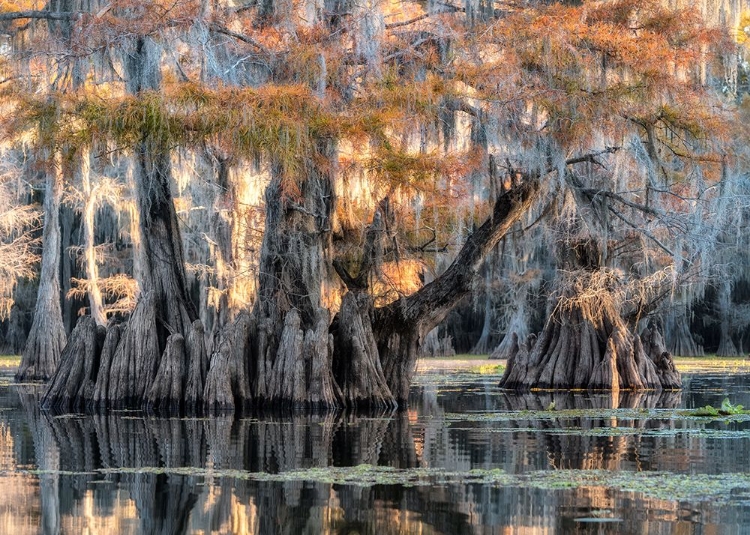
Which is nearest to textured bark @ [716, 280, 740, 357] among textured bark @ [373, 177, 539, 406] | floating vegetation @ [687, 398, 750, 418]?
textured bark @ [373, 177, 539, 406]

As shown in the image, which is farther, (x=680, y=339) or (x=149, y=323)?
(x=680, y=339)

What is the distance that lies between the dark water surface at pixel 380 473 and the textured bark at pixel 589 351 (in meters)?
4.09

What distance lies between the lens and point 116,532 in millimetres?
5594

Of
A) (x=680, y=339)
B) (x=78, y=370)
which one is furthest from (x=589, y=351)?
(x=680, y=339)

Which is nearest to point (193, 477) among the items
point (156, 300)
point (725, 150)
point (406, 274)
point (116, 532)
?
point (116, 532)

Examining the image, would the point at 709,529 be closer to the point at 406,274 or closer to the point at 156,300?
the point at 156,300

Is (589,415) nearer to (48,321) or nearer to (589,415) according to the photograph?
(589,415)

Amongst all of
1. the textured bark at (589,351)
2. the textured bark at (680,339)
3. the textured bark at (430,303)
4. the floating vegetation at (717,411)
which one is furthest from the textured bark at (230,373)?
the textured bark at (680,339)

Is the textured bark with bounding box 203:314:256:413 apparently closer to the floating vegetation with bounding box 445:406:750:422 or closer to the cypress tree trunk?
the cypress tree trunk

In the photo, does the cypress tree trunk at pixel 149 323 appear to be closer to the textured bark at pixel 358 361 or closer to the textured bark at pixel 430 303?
the textured bark at pixel 358 361

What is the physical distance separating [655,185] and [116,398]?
19.9ft

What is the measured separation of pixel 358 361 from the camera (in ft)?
43.2

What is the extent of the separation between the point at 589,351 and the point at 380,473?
966cm

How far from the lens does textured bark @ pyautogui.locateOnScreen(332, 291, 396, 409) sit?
13.2 meters
